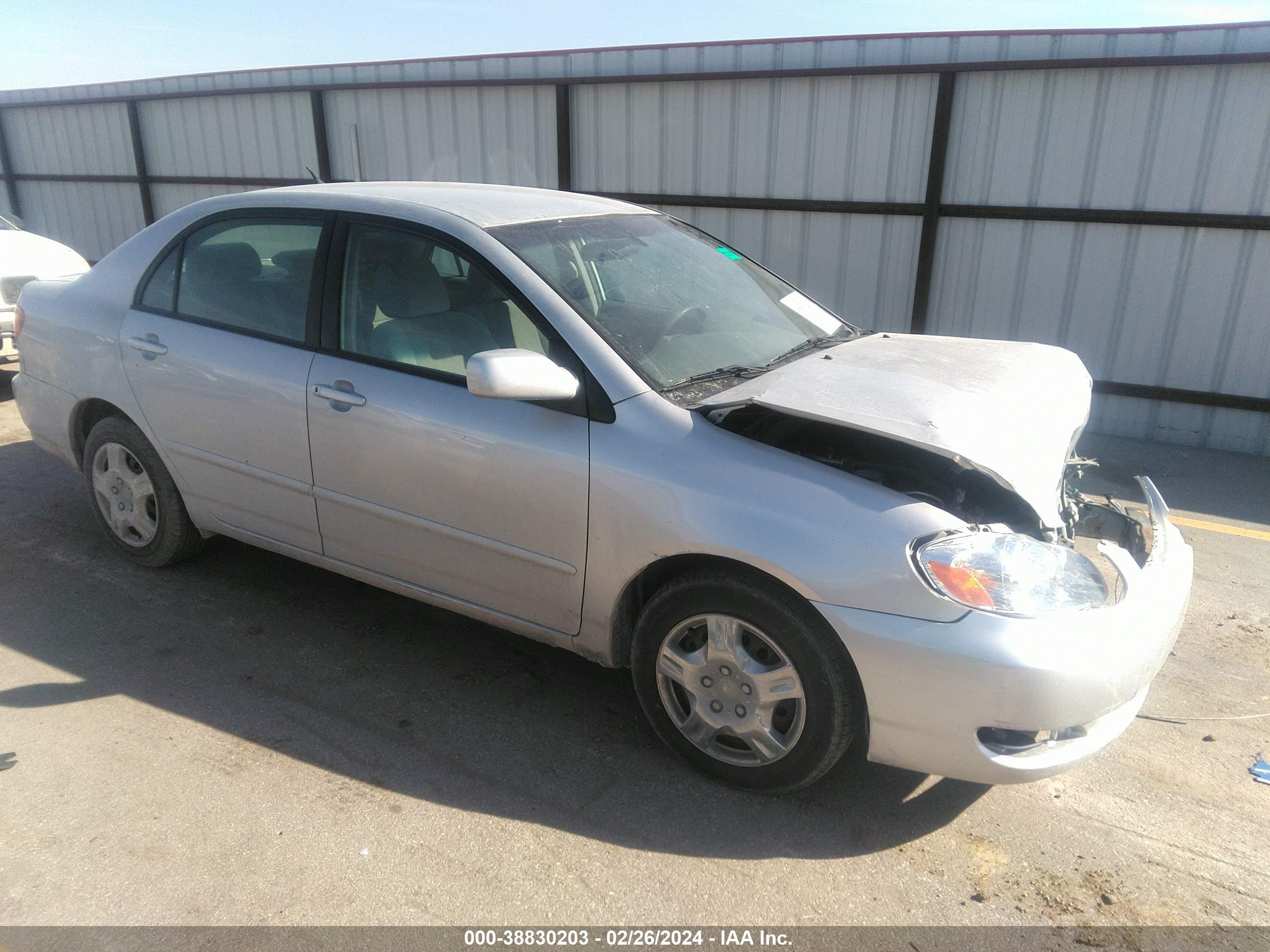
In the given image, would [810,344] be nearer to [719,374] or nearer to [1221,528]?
[719,374]

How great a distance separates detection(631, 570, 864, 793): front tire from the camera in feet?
8.41

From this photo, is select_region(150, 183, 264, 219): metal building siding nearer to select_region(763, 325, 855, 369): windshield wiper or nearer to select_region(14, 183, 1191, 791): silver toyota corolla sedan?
select_region(14, 183, 1191, 791): silver toyota corolla sedan

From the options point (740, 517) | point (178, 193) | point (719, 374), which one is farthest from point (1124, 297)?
point (178, 193)

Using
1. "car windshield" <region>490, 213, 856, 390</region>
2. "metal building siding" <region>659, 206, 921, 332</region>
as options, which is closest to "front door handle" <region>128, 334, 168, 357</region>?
"car windshield" <region>490, 213, 856, 390</region>

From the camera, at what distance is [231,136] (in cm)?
1171

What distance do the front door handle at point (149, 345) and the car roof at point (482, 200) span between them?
0.73 m

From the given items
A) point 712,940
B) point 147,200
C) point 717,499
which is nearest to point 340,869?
point 712,940

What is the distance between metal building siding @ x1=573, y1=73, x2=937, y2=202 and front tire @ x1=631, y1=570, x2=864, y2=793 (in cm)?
597

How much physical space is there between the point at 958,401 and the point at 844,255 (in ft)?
17.8

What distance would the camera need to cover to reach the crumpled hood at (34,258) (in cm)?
762

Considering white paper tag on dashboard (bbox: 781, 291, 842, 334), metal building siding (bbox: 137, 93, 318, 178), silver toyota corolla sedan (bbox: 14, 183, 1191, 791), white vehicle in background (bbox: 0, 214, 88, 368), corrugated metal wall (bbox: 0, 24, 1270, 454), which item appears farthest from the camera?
metal building siding (bbox: 137, 93, 318, 178)

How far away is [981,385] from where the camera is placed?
3053 mm

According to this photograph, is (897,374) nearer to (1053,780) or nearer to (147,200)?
(1053,780)

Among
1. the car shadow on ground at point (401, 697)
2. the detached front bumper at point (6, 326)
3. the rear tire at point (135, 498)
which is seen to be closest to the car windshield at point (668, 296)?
the car shadow on ground at point (401, 697)
